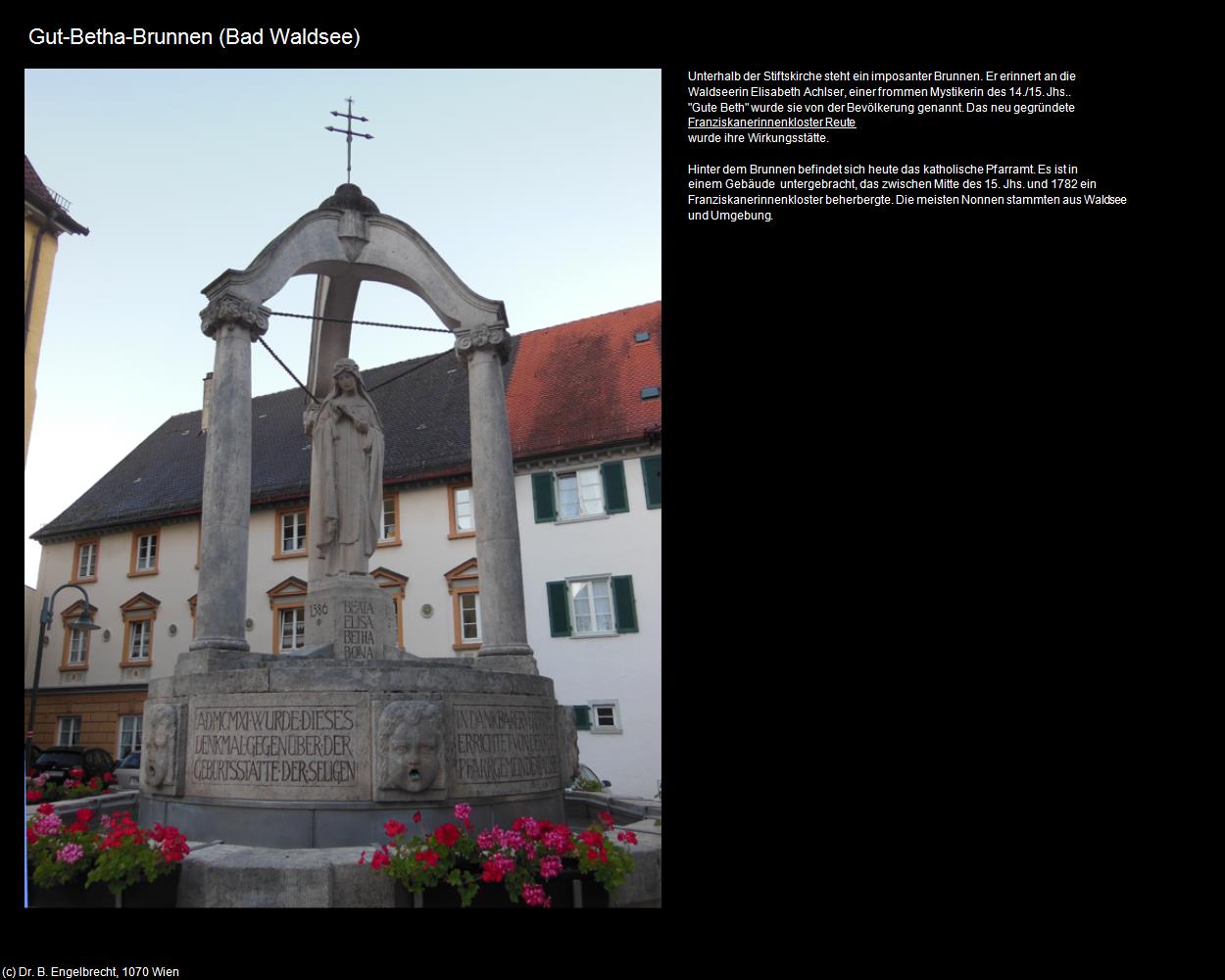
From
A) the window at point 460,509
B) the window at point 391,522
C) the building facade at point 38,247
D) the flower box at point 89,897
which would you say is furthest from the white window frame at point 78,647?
the flower box at point 89,897

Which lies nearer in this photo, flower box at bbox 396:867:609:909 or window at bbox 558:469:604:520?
flower box at bbox 396:867:609:909

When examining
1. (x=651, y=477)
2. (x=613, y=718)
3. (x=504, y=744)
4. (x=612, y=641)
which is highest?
(x=651, y=477)

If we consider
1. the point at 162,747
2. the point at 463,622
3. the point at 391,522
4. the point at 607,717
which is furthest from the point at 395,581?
the point at 162,747

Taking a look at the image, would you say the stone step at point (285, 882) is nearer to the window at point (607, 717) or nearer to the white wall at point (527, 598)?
the white wall at point (527, 598)

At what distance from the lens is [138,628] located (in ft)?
85.3

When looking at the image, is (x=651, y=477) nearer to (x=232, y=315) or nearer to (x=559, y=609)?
(x=559, y=609)

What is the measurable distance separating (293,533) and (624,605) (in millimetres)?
9786

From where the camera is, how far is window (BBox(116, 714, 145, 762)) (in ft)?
80.6

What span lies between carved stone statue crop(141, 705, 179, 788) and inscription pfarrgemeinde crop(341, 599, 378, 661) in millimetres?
1576

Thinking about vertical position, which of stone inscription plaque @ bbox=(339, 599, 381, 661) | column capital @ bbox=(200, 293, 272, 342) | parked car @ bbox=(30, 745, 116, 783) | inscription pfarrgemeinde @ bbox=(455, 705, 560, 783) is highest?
column capital @ bbox=(200, 293, 272, 342)

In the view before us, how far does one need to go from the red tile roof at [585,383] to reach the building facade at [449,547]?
0.19 feet

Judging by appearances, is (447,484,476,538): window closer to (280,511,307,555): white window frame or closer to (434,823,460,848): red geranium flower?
(280,511,307,555): white window frame

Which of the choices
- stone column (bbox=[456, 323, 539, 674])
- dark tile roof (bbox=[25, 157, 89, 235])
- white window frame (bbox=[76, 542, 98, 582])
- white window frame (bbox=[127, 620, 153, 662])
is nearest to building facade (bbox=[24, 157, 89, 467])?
dark tile roof (bbox=[25, 157, 89, 235])

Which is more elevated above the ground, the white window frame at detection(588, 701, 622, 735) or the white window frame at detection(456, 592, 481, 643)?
the white window frame at detection(456, 592, 481, 643)
